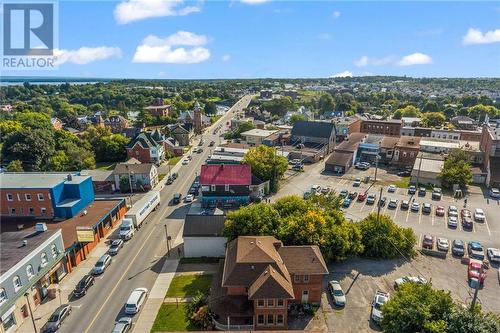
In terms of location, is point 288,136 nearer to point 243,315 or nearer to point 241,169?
point 241,169

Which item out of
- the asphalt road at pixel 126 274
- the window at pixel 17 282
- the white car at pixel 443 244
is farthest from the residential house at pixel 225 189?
the white car at pixel 443 244

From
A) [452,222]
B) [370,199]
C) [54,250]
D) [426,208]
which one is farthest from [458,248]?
A: [54,250]

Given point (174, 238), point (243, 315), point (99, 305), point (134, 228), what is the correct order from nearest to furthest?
1. point (243, 315)
2. point (99, 305)
3. point (174, 238)
4. point (134, 228)

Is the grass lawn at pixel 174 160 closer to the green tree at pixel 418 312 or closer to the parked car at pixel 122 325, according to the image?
the parked car at pixel 122 325

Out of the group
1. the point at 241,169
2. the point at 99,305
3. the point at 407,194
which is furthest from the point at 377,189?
the point at 99,305

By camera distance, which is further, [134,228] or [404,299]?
[134,228]

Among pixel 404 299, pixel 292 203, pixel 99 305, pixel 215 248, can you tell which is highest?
pixel 292 203

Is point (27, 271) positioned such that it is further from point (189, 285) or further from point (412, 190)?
point (412, 190)

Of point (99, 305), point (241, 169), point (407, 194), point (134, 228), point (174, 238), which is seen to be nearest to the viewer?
point (99, 305)
